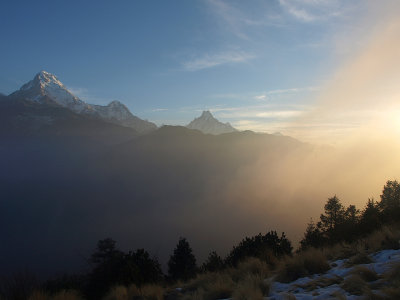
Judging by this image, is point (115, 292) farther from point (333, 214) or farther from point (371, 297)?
point (333, 214)

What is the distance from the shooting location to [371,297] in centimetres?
489

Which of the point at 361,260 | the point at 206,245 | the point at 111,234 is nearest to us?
the point at 361,260

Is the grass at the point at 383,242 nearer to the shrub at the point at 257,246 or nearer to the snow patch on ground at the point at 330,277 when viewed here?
the snow patch on ground at the point at 330,277

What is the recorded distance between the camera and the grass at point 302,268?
759 centimetres

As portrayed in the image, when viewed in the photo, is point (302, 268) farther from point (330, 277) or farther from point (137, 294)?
point (137, 294)

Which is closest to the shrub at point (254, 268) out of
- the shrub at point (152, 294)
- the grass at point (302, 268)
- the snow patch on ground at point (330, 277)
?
the grass at point (302, 268)

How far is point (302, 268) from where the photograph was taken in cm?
778

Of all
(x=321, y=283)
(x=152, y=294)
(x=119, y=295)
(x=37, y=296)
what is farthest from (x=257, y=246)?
(x=37, y=296)


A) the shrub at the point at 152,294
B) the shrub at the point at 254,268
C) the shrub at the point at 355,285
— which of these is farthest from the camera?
the shrub at the point at 254,268

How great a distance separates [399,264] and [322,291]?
1844mm

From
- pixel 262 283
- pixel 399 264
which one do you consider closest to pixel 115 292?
pixel 262 283

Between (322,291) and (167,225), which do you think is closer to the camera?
(322,291)

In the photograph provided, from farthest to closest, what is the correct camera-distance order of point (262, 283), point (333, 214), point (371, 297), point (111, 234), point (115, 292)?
point (111, 234), point (333, 214), point (115, 292), point (262, 283), point (371, 297)

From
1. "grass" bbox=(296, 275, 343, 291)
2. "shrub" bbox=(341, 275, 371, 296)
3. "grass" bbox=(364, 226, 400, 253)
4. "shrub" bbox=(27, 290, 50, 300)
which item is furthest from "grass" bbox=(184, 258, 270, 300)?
"shrub" bbox=(27, 290, 50, 300)
